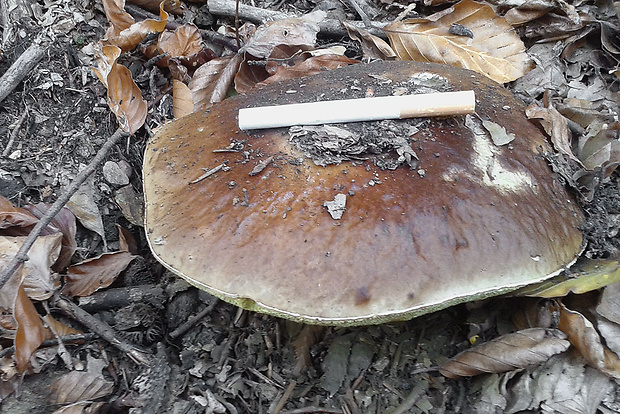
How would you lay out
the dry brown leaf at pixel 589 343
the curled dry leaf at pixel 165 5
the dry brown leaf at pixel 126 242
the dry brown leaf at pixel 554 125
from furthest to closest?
the curled dry leaf at pixel 165 5 < the dry brown leaf at pixel 126 242 < the dry brown leaf at pixel 554 125 < the dry brown leaf at pixel 589 343

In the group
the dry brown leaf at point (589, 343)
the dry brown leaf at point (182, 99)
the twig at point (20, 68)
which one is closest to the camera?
the dry brown leaf at point (589, 343)

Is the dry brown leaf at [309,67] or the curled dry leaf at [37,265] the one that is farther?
the dry brown leaf at [309,67]

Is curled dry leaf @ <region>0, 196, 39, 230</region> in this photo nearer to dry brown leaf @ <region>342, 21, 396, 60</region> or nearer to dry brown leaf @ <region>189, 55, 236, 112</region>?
dry brown leaf @ <region>189, 55, 236, 112</region>

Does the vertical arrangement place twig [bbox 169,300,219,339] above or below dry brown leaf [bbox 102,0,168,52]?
below

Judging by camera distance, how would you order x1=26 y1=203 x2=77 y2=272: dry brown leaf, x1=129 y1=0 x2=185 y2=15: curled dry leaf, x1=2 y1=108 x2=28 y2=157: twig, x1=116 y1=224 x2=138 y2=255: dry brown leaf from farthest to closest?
x1=129 y1=0 x2=185 y2=15: curled dry leaf, x1=2 y1=108 x2=28 y2=157: twig, x1=116 y1=224 x2=138 y2=255: dry brown leaf, x1=26 y1=203 x2=77 y2=272: dry brown leaf

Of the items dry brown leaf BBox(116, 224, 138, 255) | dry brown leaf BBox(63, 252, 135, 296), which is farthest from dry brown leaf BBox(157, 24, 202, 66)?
dry brown leaf BBox(63, 252, 135, 296)

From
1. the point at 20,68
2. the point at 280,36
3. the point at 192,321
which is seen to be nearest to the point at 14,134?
the point at 20,68

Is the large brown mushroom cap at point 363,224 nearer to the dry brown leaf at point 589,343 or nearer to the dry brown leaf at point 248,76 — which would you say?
the dry brown leaf at point 589,343

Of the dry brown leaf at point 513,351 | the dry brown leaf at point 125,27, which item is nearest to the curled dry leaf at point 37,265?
the dry brown leaf at point 125,27
